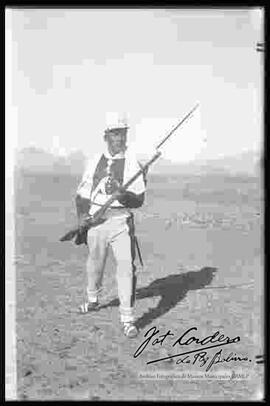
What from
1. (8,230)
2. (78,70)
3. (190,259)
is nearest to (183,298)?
(190,259)

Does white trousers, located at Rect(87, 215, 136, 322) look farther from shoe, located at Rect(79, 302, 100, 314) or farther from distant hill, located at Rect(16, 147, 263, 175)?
distant hill, located at Rect(16, 147, 263, 175)

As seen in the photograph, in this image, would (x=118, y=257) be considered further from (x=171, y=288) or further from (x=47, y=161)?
(x=47, y=161)

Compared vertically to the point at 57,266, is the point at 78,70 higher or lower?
higher

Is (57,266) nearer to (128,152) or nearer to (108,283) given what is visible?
(108,283)

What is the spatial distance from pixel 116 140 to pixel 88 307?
2.34ft

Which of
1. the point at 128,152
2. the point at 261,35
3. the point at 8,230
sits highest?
the point at 261,35

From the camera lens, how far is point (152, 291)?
10.5ft

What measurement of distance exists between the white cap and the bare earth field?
0.26m

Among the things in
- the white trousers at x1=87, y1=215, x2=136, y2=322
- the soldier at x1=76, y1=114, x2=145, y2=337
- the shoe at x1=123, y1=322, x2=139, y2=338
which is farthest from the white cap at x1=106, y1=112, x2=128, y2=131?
the shoe at x1=123, y1=322, x2=139, y2=338

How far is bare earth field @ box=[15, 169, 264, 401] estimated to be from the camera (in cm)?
314

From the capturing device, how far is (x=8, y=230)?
316 centimetres

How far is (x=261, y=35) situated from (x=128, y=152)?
74cm

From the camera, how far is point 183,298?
3.20 m

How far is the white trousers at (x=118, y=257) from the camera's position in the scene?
124 inches
